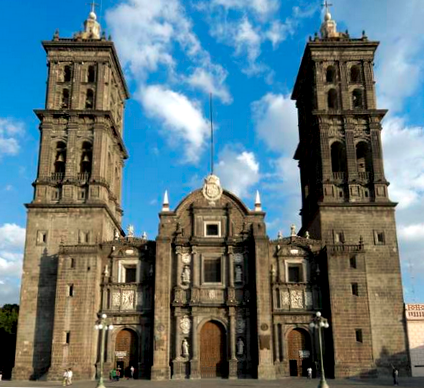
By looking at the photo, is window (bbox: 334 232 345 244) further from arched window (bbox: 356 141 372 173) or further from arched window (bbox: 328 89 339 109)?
arched window (bbox: 328 89 339 109)

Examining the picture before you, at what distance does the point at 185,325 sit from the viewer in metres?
43.1

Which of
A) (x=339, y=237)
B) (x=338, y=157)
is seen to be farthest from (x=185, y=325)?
(x=338, y=157)

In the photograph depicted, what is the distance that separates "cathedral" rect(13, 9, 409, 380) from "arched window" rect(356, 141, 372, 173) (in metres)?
0.14

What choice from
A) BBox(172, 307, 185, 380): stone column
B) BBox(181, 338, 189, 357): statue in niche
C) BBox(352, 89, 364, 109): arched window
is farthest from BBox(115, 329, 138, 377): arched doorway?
BBox(352, 89, 364, 109): arched window

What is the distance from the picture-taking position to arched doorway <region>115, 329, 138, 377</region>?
140 ft

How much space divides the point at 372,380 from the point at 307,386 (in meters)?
6.88

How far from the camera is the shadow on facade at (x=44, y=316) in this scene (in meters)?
42.3

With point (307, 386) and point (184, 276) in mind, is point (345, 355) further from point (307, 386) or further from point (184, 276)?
point (184, 276)

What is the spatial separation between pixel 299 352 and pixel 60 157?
2590 cm

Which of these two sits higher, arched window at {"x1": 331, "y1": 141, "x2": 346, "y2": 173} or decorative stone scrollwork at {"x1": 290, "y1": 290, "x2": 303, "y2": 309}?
arched window at {"x1": 331, "y1": 141, "x2": 346, "y2": 173}

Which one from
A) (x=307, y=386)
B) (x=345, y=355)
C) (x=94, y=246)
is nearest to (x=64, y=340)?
(x=94, y=246)

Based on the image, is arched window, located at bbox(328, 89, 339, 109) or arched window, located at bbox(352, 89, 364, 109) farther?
arched window, located at bbox(328, 89, 339, 109)

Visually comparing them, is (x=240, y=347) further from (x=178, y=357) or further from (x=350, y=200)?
(x=350, y=200)

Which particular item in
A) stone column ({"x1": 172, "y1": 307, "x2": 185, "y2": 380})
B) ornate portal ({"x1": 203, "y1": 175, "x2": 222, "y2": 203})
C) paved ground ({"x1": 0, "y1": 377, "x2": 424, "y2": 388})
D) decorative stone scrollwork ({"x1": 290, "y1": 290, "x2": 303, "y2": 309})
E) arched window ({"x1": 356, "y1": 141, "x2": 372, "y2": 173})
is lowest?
paved ground ({"x1": 0, "y1": 377, "x2": 424, "y2": 388})
